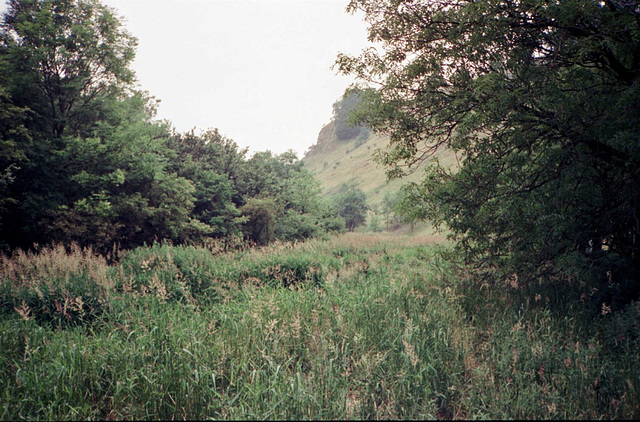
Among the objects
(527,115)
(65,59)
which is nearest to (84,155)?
(65,59)

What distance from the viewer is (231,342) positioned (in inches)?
164

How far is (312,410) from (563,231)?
472 centimetres

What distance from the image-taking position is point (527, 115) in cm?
536

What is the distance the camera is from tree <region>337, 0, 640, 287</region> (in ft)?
16.2

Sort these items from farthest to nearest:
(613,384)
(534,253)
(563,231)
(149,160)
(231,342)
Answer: (149,160) → (534,253) → (563,231) → (231,342) → (613,384)

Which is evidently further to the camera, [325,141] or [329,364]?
[325,141]

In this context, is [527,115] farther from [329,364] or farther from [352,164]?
[352,164]

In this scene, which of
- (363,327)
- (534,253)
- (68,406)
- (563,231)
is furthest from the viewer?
(534,253)

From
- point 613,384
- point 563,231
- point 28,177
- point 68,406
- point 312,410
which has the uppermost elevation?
point 28,177

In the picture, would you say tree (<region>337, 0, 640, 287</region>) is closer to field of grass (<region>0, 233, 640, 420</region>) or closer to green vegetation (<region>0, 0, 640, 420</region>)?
green vegetation (<region>0, 0, 640, 420</region>)

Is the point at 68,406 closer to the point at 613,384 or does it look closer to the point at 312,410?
the point at 312,410

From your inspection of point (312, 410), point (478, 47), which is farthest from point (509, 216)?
point (312, 410)

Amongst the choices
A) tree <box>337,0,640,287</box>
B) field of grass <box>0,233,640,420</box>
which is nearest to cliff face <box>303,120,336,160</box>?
tree <box>337,0,640,287</box>

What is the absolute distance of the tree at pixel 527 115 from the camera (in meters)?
4.93
